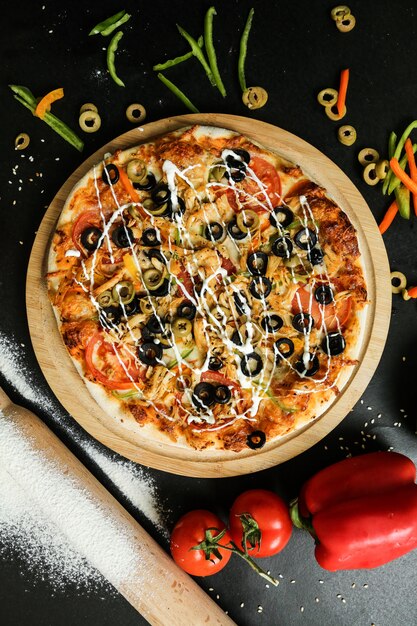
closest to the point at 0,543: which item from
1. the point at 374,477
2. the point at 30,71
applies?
the point at 374,477

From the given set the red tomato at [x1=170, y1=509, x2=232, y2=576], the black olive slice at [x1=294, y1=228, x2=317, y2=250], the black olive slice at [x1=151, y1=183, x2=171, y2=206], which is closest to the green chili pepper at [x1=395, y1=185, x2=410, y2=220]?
the black olive slice at [x1=294, y1=228, x2=317, y2=250]

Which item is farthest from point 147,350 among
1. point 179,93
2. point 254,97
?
point 254,97

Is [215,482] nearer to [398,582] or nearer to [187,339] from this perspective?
[187,339]

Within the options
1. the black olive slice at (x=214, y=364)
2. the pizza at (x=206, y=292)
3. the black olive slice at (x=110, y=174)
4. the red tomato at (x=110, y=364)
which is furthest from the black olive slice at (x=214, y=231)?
the red tomato at (x=110, y=364)

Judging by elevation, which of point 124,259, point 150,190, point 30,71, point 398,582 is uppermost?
point 30,71

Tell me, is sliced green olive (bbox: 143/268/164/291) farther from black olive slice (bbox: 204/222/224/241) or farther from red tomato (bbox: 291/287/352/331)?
red tomato (bbox: 291/287/352/331)

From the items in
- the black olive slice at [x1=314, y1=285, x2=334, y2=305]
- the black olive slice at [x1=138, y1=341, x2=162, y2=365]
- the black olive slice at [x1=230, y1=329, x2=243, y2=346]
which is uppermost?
the black olive slice at [x1=138, y1=341, x2=162, y2=365]
